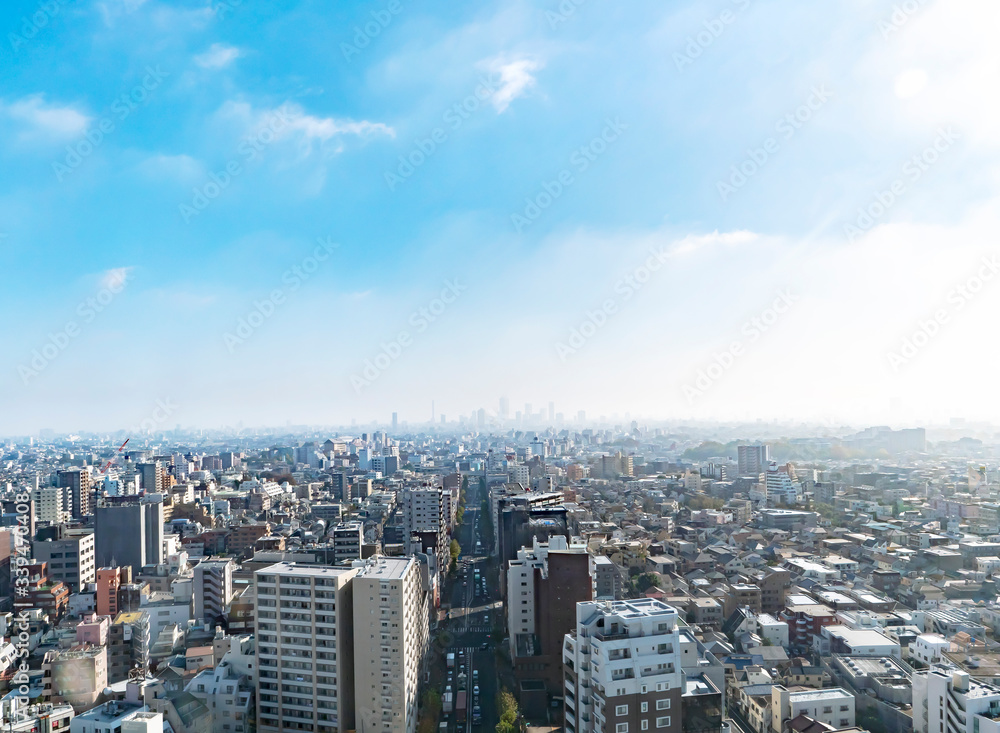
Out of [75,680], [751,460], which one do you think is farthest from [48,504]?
[751,460]

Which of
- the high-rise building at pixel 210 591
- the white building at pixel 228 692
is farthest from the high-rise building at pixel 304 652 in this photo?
the high-rise building at pixel 210 591

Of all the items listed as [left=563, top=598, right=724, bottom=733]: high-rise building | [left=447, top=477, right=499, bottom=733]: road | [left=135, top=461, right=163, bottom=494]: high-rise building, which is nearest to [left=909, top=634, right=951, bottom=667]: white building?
[left=563, top=598, right=724, bottom=733]: high-rise building

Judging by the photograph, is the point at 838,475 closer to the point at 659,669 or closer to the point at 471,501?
the point at 471,501

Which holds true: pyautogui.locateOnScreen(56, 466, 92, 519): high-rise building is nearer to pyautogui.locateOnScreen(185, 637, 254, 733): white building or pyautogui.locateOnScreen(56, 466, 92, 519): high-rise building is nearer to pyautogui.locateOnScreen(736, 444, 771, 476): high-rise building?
pyautogui.locateOnScreen(185, 637, 254, 733): white building

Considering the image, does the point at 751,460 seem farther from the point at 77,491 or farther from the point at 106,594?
the point at 106,594

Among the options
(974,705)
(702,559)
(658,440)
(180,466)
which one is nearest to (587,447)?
(658,440)
